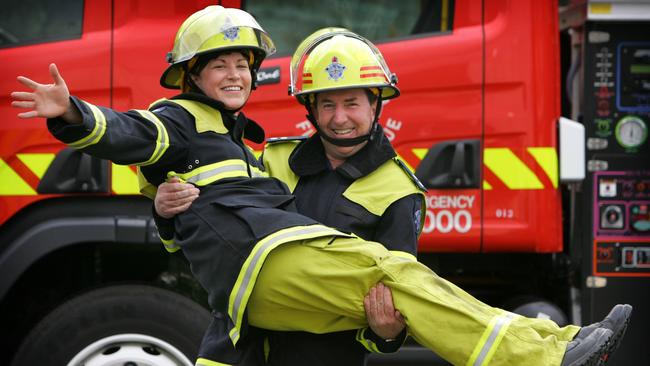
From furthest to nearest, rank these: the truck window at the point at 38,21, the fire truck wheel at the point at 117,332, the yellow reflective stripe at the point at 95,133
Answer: the truck window at the point at 38,21 → the fire truck wheel at the point at 117,332 → the yellow reflective stripe at the point at 95,133

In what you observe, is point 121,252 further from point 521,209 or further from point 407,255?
point 407,255

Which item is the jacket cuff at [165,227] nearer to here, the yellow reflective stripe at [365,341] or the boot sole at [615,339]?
the yellow reflective stripe at [365,341]

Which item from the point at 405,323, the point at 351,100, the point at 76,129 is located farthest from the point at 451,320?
the point at 76,129

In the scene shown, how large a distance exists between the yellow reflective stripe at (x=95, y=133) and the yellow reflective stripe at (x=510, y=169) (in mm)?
2282

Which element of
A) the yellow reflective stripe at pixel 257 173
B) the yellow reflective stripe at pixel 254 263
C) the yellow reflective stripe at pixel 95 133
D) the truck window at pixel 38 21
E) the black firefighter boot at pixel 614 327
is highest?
the truck window at pixel 38 21

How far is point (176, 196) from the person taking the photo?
301 centimetres

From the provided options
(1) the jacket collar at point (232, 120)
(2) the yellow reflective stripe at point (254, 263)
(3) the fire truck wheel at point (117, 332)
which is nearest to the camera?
(2) the yellow reflective stripe at point (254, 263)

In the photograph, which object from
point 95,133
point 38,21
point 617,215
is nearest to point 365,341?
point 95,133

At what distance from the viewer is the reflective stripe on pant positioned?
2848 millimetres

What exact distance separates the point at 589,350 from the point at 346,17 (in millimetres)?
2355

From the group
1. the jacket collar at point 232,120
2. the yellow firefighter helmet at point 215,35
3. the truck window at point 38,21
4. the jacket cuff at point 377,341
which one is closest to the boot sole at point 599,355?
the jacket cuff at point 377,341

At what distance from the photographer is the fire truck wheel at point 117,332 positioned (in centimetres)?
458

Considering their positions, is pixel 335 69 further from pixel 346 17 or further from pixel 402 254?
pixel 346 17

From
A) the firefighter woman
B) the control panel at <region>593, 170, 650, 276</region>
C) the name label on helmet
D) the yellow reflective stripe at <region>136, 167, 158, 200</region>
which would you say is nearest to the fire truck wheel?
the name label on helmet
